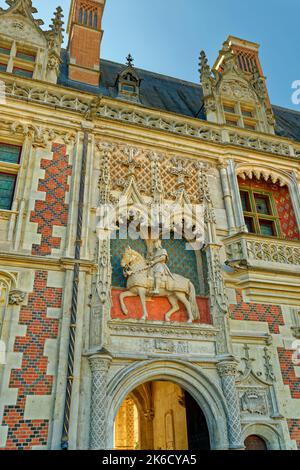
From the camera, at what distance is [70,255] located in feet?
27.0

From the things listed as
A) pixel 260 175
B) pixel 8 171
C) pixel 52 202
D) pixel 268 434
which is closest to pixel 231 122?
pixel 260 175

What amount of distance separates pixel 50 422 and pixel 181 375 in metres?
2.62

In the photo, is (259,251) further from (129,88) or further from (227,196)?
(129,88)

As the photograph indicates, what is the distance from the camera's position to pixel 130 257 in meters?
8.77

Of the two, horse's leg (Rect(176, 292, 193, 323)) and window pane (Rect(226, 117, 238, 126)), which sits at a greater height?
window pane (Rect(226, 117, 238, 126))

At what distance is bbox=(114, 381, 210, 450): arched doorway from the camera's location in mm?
8422

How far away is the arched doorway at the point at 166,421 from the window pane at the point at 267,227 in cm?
493

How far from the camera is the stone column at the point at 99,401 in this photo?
21.9ft

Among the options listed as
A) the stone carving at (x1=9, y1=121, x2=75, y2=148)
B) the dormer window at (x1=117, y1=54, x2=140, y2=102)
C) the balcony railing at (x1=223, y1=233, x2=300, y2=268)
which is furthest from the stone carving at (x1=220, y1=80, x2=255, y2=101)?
the stone carving at (x1=9, y1=121, x2=75, y2=148)

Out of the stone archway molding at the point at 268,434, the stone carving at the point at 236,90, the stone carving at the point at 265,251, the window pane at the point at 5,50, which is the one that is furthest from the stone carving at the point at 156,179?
the stone archway molding at the point at 268,434

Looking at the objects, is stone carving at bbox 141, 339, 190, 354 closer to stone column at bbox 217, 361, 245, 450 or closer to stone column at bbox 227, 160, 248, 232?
stone column at bbox 217, 361, 245, 450

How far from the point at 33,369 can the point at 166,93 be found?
39.7 ft

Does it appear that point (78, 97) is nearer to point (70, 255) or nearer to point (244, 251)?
point (70, 255)

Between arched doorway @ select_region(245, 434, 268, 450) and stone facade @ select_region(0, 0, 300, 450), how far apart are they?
64 millimetres
